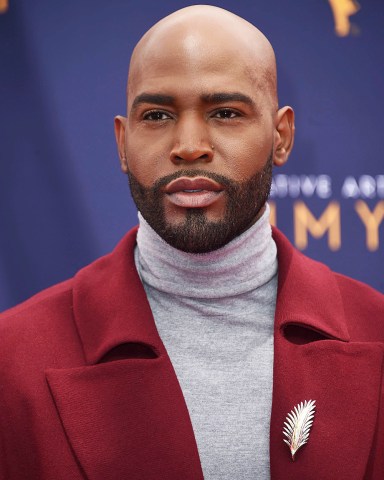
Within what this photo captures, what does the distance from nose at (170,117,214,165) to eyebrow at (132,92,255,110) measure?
0.03 meters

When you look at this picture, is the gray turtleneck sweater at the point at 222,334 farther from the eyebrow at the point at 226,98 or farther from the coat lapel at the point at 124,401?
the eyebrow at the point at 226,98

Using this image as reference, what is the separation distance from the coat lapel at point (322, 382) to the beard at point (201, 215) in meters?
0.16

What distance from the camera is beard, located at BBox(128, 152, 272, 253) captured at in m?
1.31

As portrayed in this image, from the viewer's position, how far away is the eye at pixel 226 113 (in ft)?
4.36

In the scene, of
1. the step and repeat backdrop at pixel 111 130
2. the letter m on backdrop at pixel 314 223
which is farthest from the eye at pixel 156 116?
the letter m on backdrop at pixel 314 223

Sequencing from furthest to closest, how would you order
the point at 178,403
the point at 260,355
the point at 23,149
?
the point at 23,149
the point at 260,355
the point at 178,403

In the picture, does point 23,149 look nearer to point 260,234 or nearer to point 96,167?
point 96,167

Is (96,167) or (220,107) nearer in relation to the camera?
(220,107)

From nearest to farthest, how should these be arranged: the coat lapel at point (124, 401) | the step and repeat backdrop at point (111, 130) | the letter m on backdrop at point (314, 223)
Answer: the coat lapel at point (124, 401) < the step and repeat backdrop at point (111, 130) < the letter m on backdrop at point (314, 223)

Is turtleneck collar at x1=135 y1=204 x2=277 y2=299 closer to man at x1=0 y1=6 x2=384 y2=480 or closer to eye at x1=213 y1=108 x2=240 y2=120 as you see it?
man at x1=0 y1=6 x2=384 y2=480

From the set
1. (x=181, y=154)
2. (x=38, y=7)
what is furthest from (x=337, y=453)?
(x=38, y=7)

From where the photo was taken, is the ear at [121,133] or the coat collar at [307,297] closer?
the coat collar at [307,297]

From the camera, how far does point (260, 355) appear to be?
4.47 feet

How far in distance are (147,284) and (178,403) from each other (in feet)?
0.82
